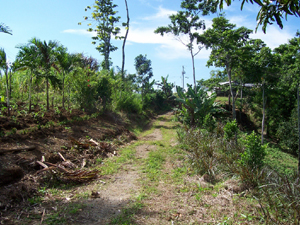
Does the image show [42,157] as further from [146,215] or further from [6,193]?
[146,215]

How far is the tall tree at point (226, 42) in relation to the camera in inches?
772

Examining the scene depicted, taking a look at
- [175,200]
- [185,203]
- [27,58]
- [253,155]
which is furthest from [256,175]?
[27,58]

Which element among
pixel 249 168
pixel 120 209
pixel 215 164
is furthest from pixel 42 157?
pixel 249 168

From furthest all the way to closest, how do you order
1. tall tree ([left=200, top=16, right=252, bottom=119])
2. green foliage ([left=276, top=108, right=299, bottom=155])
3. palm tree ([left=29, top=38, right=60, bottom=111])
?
green foliage ([left=276, top=108, right=299, bottom=155])
tall tree ([left=200, top=16, right=252, bottom=119])
palm tree ([left=29, top=38, right=60, bottom=111])

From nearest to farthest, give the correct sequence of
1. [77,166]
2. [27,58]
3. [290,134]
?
[77,166] → [27,58] → [290,134]

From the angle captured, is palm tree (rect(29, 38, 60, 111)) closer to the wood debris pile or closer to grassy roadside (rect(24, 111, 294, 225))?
the wood debris pile

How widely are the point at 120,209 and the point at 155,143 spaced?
21.9 ft

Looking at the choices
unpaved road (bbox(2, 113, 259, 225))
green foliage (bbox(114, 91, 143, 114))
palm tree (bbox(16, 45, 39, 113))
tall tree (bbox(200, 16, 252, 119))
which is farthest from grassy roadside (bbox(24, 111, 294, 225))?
tall tree (bbox(200, 16, 252, 119))

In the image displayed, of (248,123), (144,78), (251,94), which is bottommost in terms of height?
(248,123)

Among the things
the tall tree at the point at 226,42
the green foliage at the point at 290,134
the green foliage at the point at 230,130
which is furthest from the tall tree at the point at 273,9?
the green foliage at the point at 290,134

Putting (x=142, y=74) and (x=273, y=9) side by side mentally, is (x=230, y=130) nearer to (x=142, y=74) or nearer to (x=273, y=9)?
(x=273, y=9)

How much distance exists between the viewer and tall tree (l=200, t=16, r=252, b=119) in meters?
19.6

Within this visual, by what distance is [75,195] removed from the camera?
4.68m

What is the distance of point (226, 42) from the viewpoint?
1980 centimetres
